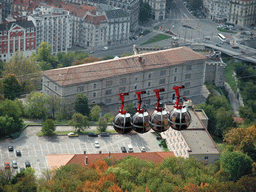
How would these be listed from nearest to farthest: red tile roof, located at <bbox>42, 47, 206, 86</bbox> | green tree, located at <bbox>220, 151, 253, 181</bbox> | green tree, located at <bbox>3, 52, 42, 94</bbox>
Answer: green tree, located at <bbox>220, 151, 253, 181</bbox> < red tile roof, located at <bbox>42, 47, 206, 86</bbox> < green tree, located at <bbox>3, 52, 42, 94</bbox>

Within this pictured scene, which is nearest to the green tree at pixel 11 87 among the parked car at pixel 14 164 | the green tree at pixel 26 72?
the green tree at pixel 26 72

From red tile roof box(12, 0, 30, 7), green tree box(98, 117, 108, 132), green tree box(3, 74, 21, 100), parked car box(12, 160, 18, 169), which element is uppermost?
red tile roof box(12, 0, 30, 7)

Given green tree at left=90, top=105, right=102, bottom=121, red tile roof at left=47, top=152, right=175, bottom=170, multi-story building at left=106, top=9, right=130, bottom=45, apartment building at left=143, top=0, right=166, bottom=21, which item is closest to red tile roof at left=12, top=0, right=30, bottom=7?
multi-story building at left=106, top=9, right=130, bottom=45

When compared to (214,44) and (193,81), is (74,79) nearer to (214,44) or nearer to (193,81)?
(193,81)

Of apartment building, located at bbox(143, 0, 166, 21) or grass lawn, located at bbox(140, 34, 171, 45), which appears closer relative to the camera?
grass lawn, located at bbox(140, 34, 171, 45)

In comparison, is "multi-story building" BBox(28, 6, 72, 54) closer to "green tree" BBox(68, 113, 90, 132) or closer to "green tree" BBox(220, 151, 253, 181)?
"green tree" BBox(68, 113, 90, 132)

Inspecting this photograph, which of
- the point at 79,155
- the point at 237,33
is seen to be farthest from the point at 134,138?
the point at 237,33
